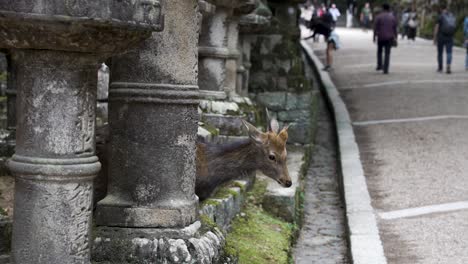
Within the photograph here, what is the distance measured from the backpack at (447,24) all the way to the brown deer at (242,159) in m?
13.8

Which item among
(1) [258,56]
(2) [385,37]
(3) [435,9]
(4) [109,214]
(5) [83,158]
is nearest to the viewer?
(5) [83,158]

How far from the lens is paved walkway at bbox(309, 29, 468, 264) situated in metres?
7.94

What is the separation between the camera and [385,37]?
66.9ft

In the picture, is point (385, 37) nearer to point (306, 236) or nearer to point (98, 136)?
point (306, 236)

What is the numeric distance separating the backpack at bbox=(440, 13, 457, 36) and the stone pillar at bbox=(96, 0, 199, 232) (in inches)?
648

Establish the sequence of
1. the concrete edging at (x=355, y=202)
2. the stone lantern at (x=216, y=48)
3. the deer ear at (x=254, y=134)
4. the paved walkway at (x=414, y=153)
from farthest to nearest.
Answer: the stone lantern at (x=216, y=48) → the paved walkway at (x=414, y=153) → the concrete edging at (x=355, y=202) → the deer ear at (x=254, y=134)

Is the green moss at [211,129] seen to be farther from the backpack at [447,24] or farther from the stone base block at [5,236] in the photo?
the backpack at [447,24]

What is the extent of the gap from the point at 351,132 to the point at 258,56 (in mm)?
1895

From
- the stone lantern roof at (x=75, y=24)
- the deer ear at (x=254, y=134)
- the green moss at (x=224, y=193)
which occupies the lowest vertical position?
the green moss at (x=224, y=193)

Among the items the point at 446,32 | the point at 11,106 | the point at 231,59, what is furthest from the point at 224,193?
the point at 446,32

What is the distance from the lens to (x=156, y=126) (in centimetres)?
460

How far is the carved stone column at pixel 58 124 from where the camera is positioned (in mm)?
3527

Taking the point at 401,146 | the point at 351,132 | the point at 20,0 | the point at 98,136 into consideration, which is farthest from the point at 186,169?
the point at 351,132

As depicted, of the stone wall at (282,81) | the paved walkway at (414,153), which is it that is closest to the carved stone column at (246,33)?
the stone wall at (282,81)
